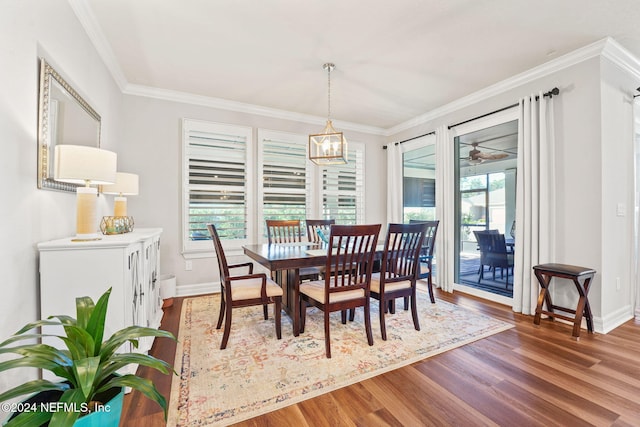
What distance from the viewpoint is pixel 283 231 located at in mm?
3816

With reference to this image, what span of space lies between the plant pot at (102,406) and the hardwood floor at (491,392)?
527 millimetres

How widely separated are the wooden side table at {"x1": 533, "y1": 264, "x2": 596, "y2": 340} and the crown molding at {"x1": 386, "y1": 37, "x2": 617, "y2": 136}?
207 cm

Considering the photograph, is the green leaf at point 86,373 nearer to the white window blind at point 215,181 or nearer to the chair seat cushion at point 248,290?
the chair seat cushion at point 248,290

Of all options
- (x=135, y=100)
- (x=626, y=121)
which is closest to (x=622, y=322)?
(x=626, y=121)

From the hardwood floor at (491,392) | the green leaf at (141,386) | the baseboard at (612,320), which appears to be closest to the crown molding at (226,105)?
the hardwood floor at (491,392)

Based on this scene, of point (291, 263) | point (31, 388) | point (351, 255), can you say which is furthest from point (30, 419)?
point (351, 255)

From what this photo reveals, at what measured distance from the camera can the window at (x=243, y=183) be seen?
3.95m

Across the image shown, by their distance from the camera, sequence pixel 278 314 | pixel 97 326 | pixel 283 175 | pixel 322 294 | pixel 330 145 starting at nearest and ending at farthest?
pixel 97 326 < pixel 322 294 < pixel 278 314 < pixel 330 145 < pixel 283 175

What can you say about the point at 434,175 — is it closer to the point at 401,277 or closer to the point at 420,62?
the point at 420,62

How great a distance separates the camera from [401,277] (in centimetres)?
262

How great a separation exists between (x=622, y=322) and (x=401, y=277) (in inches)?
94.9

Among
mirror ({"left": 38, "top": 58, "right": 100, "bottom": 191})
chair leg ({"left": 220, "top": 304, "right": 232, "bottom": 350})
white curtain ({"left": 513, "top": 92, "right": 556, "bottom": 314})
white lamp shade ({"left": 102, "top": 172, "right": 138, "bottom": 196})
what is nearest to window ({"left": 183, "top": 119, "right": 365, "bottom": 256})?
white lamp shade ({"left": 102, "top": 172, "right": 138, "bottom": 196})

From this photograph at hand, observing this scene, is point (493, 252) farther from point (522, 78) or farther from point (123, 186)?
point (123, 186)

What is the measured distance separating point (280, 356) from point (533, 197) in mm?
3071
